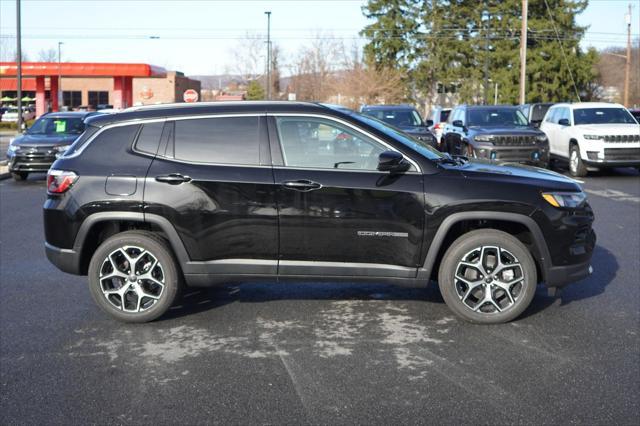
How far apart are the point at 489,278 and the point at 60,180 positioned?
3655 millimetres

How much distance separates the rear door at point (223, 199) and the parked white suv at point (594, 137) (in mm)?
14905

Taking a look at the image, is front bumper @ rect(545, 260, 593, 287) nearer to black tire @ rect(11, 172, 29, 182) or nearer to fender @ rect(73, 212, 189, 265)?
fender @ rect(73, 212, 189, 265)

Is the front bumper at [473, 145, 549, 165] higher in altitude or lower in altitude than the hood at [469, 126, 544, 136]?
lower

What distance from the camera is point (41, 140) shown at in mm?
19641

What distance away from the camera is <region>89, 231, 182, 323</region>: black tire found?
6266 mm

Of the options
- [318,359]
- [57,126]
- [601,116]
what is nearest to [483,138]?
[601,116]

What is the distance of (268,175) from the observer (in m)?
6.18

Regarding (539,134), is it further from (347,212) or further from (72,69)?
(72,69)

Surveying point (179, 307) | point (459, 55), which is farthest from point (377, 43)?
point (179, 307)

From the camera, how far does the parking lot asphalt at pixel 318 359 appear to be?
4.50 metres

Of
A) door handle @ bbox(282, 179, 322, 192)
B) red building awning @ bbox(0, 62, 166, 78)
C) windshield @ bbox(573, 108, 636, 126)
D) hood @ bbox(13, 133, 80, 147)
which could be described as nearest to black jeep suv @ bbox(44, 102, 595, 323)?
door handle @ bbox(282, 179, 322, 192)

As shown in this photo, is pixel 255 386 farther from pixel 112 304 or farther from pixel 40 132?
pixel 40 132

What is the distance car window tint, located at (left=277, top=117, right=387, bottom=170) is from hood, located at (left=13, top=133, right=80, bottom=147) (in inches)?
582

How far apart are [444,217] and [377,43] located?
2663 inches
